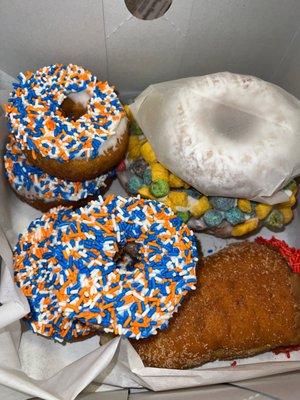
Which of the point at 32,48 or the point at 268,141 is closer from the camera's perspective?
the point at 268,141

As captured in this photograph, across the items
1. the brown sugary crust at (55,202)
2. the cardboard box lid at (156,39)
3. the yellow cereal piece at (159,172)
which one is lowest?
the brown sugary crust at (55,202)

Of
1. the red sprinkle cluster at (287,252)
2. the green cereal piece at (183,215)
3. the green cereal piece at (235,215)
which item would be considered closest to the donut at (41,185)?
the green cereal piece at (183,215)

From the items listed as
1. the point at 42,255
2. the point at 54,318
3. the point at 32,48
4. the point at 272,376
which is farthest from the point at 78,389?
the point at 32,48

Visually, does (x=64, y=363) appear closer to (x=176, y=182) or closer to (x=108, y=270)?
(x=108, y=270)

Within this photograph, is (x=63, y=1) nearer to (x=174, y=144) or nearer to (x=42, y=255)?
(x=174, y=144)

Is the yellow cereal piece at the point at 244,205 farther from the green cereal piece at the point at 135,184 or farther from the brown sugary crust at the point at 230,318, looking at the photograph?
the green cereal piece at the point at 135,184

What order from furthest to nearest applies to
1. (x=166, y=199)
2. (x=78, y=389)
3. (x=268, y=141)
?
(x=166, y=199), (x=268, y=141), (x=78, y=389)
